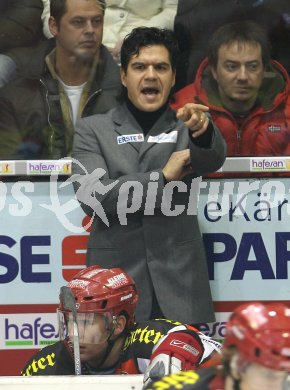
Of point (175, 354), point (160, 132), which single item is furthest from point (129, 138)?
point (175, 354)

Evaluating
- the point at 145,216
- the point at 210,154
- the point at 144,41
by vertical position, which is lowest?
the point at 145,216

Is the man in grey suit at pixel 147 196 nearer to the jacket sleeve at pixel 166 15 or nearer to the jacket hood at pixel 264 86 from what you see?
the jacket sleeve at pixel 166 15

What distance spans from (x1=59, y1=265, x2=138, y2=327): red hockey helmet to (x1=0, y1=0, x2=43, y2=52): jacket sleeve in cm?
141

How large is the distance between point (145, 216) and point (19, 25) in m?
1.13

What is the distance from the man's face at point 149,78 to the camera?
584 cm

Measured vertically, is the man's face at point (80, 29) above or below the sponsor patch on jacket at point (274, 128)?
above

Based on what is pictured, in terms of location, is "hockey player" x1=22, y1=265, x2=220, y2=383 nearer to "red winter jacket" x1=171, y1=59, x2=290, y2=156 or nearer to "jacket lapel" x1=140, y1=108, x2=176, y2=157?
"jacket lapel" x1=140, y1=108, x2=176, y2=157

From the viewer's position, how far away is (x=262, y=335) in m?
3.57

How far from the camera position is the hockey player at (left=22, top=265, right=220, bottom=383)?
16.5ft

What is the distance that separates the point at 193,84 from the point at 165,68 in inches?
12.4

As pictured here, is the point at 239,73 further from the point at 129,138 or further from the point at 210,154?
the point at 210,154

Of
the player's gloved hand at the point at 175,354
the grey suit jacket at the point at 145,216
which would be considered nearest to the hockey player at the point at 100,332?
the player's gloved hand at the point at 175,354

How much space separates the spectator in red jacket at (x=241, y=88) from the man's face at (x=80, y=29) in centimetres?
48

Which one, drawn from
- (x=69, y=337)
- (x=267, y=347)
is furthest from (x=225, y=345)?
(x=69, y=337)
